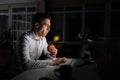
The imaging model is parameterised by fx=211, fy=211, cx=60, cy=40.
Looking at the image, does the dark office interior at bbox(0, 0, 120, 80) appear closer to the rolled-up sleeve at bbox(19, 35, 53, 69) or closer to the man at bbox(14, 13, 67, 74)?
the man at bbox(14, 13, 67, 74)

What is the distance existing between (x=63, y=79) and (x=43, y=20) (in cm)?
70

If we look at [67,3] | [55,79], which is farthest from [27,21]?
[55,79]

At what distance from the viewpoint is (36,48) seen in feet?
6.45

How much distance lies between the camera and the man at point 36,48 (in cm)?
171

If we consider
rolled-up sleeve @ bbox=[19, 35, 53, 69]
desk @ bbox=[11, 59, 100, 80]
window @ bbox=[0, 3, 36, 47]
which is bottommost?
desk @ bbox=[11, 59, 100, 80]

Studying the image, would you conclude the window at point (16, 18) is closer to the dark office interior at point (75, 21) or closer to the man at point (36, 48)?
the dark office interior at point (75, 21)

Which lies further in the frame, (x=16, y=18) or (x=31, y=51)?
(x=16, y=18)

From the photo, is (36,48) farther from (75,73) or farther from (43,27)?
(75,73)

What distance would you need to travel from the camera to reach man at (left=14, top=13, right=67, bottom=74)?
1705 mm

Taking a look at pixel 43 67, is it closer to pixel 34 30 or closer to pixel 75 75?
pixel 75 75

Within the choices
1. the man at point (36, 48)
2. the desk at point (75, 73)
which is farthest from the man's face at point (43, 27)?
the desk at point (75, 73)

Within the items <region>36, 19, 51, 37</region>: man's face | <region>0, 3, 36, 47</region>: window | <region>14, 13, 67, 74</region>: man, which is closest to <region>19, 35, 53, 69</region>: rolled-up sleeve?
<region>14, 13, 67, 74</region>: man

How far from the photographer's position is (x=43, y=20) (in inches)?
75.0

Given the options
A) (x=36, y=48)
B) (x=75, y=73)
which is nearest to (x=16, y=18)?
(x=36, y=48)
